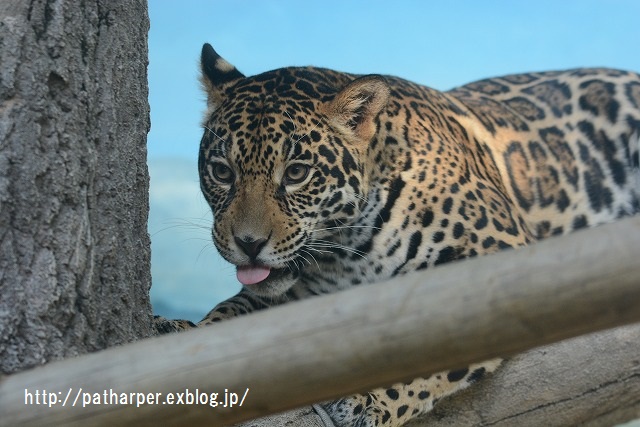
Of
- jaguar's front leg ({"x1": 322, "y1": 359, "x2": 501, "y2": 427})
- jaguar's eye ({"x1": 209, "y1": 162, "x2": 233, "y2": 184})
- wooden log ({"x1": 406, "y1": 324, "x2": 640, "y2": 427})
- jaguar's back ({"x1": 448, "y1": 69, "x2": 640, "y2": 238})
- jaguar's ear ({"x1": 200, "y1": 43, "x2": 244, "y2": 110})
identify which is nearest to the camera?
wooden log ({"x1": 406, "y1": 324, "x2": 640, "y2": 427})

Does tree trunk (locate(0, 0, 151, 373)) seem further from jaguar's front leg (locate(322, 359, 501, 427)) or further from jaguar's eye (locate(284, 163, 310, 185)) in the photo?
jaguar's eye (locate(284, 163, 310, 185))

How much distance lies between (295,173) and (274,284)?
0.58 m

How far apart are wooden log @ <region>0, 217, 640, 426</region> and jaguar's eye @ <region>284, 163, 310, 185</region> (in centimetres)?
268

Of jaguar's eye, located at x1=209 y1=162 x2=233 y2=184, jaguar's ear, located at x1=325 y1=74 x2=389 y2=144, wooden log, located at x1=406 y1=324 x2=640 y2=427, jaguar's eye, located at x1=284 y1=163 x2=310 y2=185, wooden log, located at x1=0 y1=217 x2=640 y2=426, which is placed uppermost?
jaguar's ear, located at x1=325 y1=74 x2=389 y2=144

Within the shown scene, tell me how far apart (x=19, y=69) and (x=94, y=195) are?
1.75ft

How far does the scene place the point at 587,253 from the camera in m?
2.23

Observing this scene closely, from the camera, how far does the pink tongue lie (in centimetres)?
506

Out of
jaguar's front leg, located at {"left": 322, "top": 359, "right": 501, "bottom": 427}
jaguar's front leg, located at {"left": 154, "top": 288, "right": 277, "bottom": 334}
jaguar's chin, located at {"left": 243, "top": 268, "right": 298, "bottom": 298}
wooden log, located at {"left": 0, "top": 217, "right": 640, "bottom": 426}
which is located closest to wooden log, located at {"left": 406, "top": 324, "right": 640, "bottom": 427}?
jaguar's front leg, located at {"left": 322, "top": 359, "right": 501, "bottom": 427}

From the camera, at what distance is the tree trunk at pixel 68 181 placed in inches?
135

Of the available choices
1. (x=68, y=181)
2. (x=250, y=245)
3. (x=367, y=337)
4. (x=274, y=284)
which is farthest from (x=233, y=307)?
(x=367, y=337)

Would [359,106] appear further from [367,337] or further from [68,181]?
[367,337]

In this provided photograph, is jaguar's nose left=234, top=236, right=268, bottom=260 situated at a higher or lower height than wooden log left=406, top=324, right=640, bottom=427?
higher

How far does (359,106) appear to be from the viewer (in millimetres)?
5336

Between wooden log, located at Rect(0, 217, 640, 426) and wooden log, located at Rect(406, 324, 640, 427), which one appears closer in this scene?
wooden log, located at Rect(0, 217, 640, 426)
